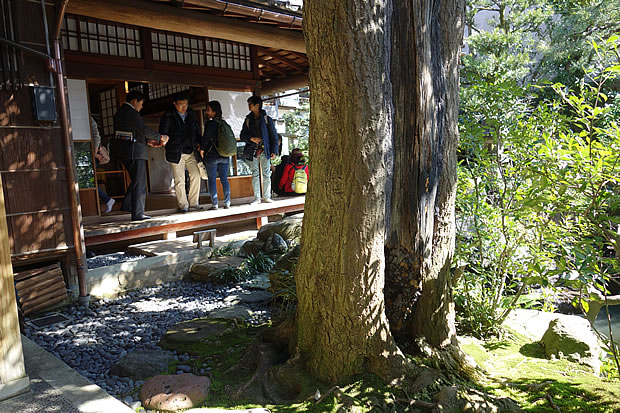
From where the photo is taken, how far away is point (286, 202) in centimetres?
956

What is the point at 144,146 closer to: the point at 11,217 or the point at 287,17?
the point at 11,217

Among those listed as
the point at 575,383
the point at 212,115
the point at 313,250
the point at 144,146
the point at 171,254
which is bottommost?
the point at 575,383

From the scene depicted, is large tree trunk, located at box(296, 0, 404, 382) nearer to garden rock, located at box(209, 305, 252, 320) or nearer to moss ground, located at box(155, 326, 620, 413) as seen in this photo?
moss ground, located at box(155, 326, 620, 413)

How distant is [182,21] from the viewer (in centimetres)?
647

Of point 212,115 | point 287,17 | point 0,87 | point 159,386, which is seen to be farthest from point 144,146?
point 159,386

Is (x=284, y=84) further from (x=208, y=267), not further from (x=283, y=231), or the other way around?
(x=208, y=267)

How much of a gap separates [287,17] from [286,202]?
3.74 meters

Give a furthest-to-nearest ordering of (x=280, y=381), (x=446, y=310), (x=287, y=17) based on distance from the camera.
Result: (x=287, y=17), (x=446, y=310), (x=280, y=381)

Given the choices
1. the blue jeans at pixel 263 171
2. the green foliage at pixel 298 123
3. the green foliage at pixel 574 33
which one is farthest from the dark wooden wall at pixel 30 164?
the green foliage at pixel 298 123

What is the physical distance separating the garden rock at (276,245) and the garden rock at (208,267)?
65 centimetres

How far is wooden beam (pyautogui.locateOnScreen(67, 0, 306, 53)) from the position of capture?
5781mm

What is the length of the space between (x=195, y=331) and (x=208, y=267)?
2.23 m

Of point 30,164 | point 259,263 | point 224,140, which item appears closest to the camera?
point 30,164

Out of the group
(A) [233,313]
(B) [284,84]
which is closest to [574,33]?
(B) [284,84]
